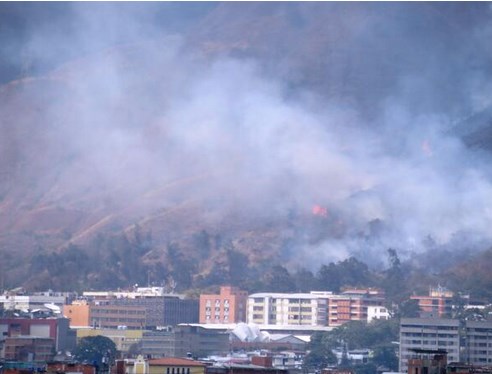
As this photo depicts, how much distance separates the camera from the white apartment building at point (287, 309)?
111438 millimetres

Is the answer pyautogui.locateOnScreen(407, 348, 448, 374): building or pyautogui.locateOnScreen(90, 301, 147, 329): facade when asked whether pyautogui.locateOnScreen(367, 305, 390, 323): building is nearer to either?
pyautogui.locateOnScreen(90, 301, 147, 329): facade

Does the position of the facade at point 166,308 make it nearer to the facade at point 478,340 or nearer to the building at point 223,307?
the building at point 223,307

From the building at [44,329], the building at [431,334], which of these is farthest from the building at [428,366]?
the building at [44,329]

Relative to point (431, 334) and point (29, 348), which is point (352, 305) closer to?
point (431, 334)

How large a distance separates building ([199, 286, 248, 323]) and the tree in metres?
18.5

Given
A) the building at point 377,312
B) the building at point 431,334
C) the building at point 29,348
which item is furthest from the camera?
the building at point 377,312

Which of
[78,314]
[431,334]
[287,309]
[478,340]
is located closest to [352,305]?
[287,309]

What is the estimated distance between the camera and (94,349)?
296 ft

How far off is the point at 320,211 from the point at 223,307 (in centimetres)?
1844

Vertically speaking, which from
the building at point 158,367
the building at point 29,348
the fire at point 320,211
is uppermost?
the fire at point 320,211

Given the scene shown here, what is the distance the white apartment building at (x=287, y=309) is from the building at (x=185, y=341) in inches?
563

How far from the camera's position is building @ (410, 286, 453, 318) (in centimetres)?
10425

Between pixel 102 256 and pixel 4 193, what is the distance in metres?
19.4

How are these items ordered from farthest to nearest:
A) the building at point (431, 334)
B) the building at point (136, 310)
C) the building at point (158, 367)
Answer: the building at point (136, 310) → the building at point (431, 334) → the building at point (158, 367)
